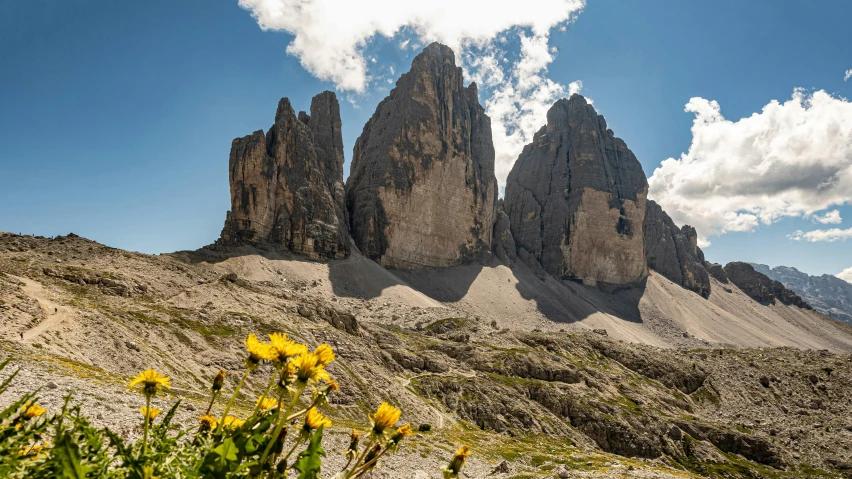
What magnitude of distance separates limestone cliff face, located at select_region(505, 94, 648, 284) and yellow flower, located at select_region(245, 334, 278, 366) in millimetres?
143591

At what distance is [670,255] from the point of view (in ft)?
552

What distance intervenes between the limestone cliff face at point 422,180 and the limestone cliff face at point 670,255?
244ft

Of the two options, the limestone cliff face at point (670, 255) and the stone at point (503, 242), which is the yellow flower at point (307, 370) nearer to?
the stone at point (503, 242)

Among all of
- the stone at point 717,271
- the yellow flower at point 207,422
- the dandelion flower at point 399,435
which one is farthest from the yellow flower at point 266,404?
the stone at point 717,271

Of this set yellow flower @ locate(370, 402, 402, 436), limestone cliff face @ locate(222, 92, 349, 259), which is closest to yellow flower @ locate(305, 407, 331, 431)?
yellow flower @ locate(370, 402, 402, 436)

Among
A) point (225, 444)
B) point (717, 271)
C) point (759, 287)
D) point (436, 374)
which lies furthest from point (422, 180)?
point (759, 287)

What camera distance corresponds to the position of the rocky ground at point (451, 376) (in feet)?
73.3

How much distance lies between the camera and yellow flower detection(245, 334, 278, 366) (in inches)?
88.6

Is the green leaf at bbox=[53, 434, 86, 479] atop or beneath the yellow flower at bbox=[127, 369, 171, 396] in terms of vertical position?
beneath

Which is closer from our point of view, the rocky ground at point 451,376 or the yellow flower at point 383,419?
the yellow flower at point 383,419

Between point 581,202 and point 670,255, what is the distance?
49338 mm

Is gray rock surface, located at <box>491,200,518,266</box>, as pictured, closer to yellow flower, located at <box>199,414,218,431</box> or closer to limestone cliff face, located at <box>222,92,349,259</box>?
limestone cliff face, located at <box>222,92,349,259</box>

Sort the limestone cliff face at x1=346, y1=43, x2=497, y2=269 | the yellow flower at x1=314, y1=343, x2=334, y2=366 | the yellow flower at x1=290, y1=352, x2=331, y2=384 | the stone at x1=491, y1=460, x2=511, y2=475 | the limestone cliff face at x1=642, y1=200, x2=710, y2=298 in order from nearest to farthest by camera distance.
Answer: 1. the yellow flower at x1=290, y1=352, x2=331, y2=384
2. the yellow flower at x1=314, y1=343, x2=334, y2=366
3. the stone at x1=491, y1=460, x2=511, y2=475
4. the limestone cliff face at x1=346, y1=43, x2=497, y2=269
5. the limestone cliff face at x1=642, y1=200, x2=710, y2=298

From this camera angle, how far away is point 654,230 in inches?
6762
